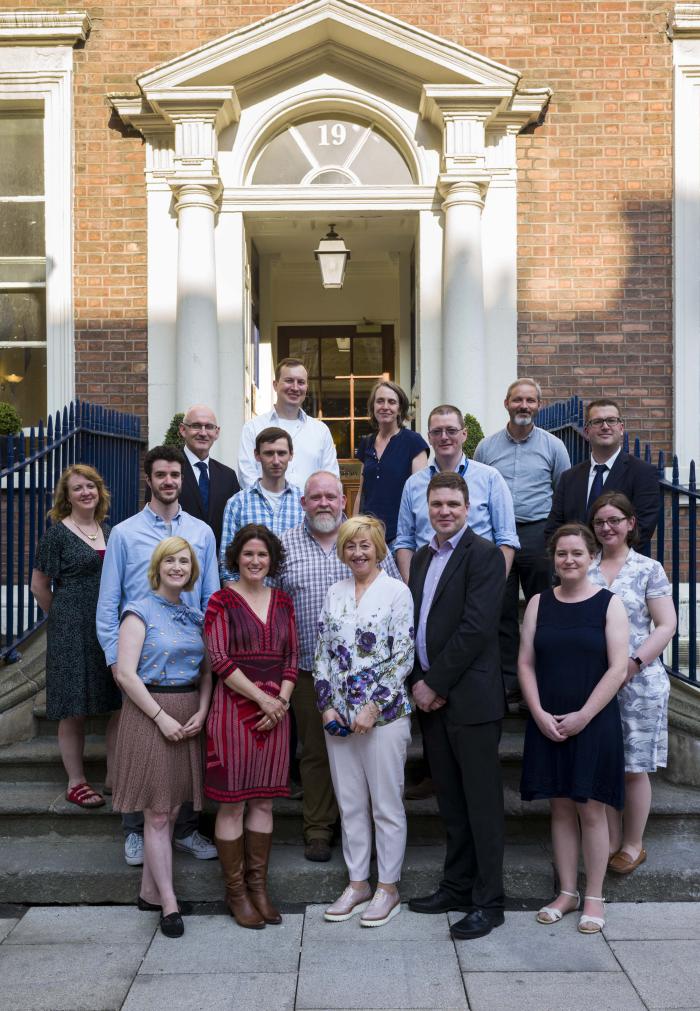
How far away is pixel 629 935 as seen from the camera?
396cm

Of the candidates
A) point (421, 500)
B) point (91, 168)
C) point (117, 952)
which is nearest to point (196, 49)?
point (91, 168)

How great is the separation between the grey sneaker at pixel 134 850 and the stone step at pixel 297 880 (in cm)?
3

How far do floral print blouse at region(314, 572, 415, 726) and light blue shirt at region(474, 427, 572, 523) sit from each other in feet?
4.78

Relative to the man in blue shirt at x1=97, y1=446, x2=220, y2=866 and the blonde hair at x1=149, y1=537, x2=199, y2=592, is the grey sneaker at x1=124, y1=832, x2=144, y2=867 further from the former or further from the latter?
the blonde hair at x1=149, y1=537, x2=199, y2=592

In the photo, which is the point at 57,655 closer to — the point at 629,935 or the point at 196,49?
the point at 629,935

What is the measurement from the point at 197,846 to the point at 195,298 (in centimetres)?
463

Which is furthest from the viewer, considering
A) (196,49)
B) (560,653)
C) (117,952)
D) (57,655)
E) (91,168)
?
(91,168)

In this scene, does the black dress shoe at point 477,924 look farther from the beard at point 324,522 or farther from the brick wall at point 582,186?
the brick wall at point 582,186

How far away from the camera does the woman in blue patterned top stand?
4.08m

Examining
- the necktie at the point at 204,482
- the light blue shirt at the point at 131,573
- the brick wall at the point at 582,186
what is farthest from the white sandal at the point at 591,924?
the brick wall at the point at 582,186

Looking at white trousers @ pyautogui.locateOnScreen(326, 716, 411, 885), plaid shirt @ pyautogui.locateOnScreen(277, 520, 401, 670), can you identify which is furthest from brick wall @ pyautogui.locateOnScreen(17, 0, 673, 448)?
white trousers @ pyautogui.locateOnScreen(326, 716, 411, 885)

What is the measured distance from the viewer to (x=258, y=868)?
413cm

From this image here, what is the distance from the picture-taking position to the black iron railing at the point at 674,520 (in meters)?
5.06

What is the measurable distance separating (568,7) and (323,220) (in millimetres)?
2572
